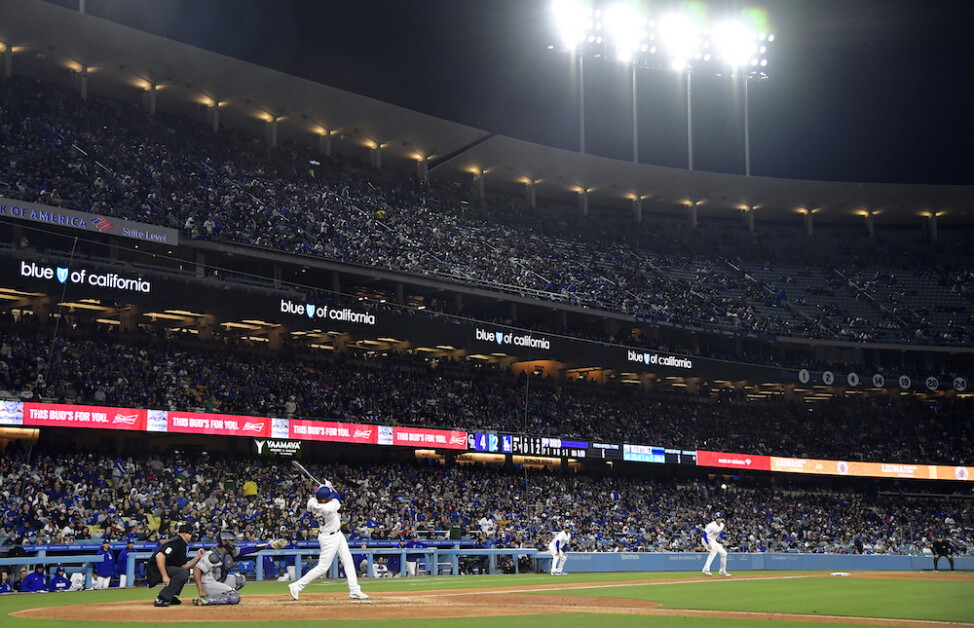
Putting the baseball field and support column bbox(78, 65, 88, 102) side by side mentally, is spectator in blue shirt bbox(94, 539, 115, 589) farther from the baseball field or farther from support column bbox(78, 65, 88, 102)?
support column bbox(78, 65, 88, 102)

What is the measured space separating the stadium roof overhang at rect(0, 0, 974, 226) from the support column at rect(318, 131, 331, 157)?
250 mm

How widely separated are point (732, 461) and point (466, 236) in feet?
65.0

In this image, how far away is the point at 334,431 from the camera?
3912cm

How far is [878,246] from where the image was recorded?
227 ft

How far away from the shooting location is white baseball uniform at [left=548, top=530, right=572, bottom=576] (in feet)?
107

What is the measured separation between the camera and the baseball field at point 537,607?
13.3 meters

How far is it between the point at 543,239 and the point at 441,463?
18549 millimetres

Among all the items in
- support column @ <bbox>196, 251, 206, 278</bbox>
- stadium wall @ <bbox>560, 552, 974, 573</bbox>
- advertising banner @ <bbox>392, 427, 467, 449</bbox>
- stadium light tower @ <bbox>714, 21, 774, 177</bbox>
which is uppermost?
stadium light tower @ <bbox>714, 21, 774, 177</bbox>

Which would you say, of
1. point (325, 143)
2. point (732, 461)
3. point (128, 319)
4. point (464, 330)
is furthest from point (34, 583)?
point (732, 461)

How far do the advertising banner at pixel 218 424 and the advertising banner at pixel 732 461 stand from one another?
1013 inches

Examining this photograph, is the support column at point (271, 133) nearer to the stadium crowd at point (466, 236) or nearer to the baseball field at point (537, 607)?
the stadium crowd at point (466, 236)

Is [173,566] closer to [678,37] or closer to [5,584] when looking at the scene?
[5,584]

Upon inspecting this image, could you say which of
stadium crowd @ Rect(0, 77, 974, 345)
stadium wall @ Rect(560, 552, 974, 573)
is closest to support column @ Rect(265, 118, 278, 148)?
stadium crowd @ Rect(0, 77, 974, 345)

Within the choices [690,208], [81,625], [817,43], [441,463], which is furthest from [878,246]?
[81,625]
